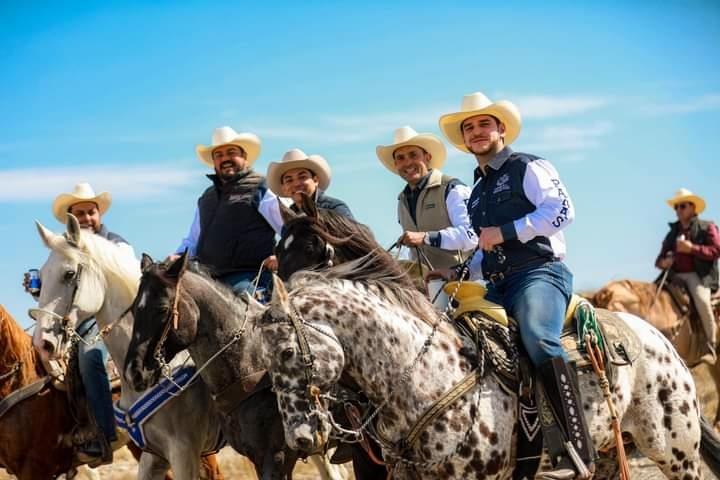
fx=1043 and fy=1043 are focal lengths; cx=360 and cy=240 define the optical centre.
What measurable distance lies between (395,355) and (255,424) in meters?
1.51

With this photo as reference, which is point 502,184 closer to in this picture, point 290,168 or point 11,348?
point 290,168

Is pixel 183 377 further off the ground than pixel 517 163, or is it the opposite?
pixel 517 163

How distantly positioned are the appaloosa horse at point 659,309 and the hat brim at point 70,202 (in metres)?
8.27

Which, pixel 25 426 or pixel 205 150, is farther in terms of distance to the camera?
pixel 205 150

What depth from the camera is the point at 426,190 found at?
367 inches

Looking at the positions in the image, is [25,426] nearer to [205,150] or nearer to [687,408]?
[205,150]

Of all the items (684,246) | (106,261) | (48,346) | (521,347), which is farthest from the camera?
(684,246)

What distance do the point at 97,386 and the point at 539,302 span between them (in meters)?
4.14

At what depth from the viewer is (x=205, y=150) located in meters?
10.1

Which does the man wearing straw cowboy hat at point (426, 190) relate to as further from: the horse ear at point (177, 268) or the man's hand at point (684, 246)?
the man's hand at point (684, 246)

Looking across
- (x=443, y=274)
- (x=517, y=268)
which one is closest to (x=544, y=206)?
(x=517, y=268)

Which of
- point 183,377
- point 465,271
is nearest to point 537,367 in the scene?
point 465,271

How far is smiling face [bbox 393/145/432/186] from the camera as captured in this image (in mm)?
9461

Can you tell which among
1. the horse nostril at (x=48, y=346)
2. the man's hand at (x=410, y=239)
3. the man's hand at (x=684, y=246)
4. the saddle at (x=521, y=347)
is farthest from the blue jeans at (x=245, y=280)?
the man's hand at (x=684, y=246)
